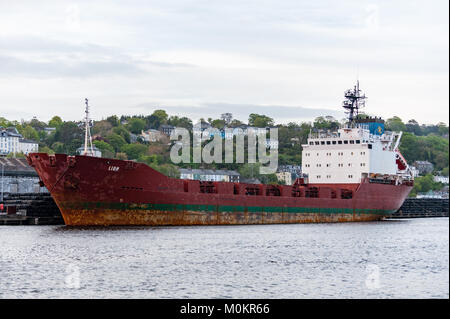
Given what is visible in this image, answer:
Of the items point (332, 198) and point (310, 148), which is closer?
point (332, 198)

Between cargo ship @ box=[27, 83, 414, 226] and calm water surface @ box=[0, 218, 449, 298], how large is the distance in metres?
1.74

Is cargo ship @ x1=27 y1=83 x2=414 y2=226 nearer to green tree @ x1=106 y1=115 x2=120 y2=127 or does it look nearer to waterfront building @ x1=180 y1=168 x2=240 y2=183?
waterfront building @ x1=180 y1=168 x2=240 y2=183

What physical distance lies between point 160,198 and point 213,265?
14.4 m

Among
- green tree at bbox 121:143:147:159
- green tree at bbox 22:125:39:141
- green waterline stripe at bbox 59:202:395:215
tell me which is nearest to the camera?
green waterline stripe at bbox 59:202:395:215

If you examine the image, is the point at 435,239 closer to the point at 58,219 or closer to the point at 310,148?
the point at 310,148

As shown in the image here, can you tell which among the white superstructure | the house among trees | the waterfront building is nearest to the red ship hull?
the white superstructure

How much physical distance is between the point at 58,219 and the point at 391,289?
28.2 m

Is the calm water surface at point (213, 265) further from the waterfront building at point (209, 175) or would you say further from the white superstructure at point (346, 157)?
the waterfront building at point (209, 175)

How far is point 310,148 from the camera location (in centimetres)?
5284

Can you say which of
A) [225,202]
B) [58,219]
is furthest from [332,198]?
[58,219]

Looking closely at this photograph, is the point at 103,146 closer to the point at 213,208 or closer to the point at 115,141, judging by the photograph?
the point at 115,141

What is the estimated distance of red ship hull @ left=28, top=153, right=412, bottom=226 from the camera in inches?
1388
